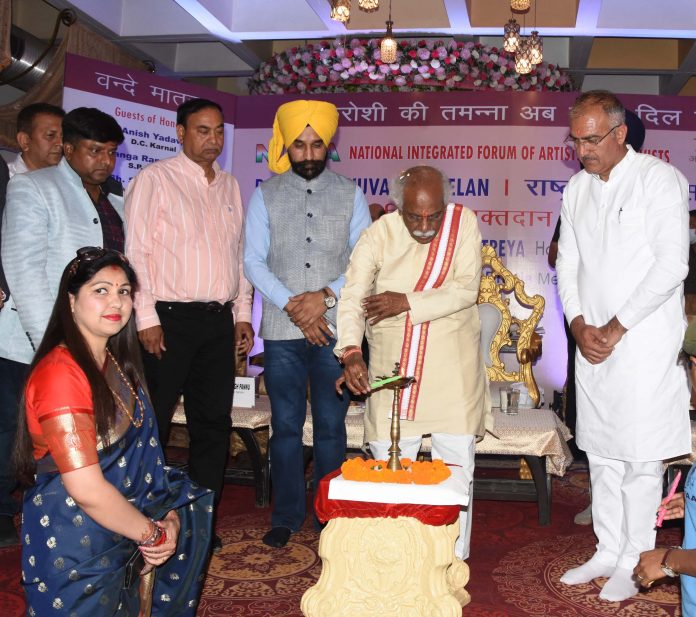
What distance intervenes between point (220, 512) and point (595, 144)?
8.41 feet

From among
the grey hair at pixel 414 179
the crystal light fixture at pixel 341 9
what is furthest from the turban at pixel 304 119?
the crystal light fixture at pixel 341 9

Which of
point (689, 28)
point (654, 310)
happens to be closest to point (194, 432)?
point (654, 310)

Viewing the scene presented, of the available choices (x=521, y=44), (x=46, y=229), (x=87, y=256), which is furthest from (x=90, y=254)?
(x=521, y=44)

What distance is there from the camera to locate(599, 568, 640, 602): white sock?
3111 millimetres

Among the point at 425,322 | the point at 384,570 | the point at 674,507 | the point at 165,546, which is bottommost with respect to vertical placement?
the point at 384,570

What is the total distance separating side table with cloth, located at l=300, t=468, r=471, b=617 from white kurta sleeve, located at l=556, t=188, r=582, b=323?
0.98 m

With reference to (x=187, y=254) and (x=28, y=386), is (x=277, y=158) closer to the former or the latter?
(x=187, y=254)

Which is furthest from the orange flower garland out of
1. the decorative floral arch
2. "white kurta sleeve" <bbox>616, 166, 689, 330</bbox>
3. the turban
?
the decorative floral arch

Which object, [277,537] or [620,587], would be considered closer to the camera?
[620,587]

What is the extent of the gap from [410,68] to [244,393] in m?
4.53

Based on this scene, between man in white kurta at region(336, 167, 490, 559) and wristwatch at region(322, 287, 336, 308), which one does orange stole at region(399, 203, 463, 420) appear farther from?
wristwatch at region(322, 287, 336, 308)

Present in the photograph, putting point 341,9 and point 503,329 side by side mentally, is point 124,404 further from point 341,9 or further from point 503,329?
point 341,9

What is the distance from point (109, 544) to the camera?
7.11ft

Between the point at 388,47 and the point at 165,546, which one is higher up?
the point at 388,47
